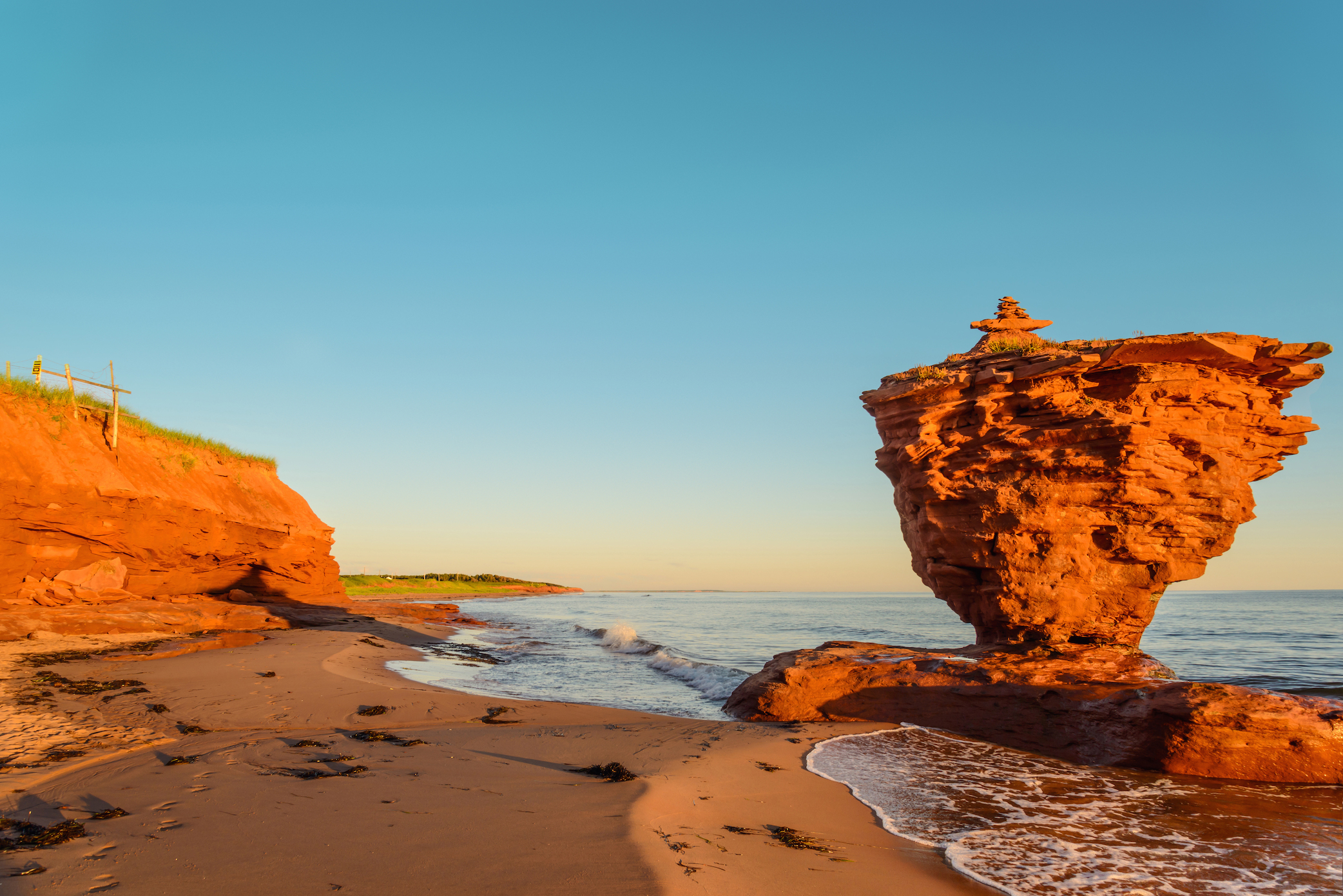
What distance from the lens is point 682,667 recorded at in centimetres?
2173

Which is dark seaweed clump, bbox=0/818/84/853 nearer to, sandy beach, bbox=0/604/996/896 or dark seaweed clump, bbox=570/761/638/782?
sandy beach, bbox=0/604/996/896

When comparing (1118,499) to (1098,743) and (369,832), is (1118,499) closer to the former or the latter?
(1098,743)

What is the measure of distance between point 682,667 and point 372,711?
12.0 m

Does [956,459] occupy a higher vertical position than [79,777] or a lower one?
higher

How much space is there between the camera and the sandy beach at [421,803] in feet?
16.3

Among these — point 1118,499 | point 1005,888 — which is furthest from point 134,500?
point 1118,499

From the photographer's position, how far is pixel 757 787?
8070 millimetres

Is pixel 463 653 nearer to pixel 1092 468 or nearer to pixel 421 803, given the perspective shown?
pixel 421 803

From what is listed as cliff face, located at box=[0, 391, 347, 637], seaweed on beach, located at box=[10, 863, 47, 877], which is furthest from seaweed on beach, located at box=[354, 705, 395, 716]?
cliff face, located at box=[0, 391, 347, 637]

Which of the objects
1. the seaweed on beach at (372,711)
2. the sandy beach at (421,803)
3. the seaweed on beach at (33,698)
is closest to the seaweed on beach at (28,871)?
the sandy beach at (421,803)

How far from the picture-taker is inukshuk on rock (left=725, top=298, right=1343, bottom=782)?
12258 mm

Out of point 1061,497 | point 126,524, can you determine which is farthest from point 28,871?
point 126,524

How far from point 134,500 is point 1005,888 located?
2640 cm

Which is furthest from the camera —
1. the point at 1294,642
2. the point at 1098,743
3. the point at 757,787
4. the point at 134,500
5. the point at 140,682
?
the point at 1294,642
